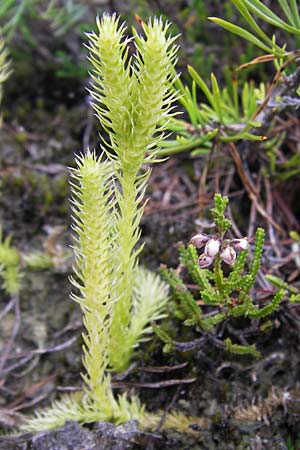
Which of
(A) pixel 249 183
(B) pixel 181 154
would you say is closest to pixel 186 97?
(A) pixel 249 183

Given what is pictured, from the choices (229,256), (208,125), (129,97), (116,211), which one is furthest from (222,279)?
(208,125)

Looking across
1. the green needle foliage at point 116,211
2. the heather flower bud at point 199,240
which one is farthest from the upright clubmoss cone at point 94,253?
the heather flower bud at point 199,240

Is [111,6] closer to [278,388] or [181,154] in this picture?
[181,154]

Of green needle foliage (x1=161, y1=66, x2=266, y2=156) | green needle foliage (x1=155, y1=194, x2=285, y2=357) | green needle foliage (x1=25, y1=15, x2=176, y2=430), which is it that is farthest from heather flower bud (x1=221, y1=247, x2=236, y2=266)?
green needle foliage (x1=161, y1=66, x2=266, y2=156)

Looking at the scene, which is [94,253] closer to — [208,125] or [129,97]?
[129,97]

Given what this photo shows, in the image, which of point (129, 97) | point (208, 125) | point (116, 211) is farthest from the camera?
point (208, 125)

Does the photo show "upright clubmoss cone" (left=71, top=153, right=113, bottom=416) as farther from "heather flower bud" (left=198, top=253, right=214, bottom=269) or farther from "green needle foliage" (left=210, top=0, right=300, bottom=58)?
"green needle foliage" (left=210, top=0, right=300, bottom=58)

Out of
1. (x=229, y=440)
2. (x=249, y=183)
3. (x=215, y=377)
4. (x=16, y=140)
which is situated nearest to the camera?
(x=229, y=440)
